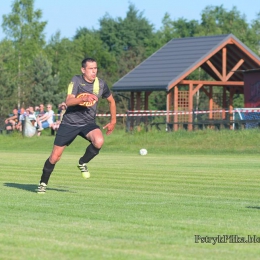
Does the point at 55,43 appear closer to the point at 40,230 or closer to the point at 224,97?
the point at 224,97

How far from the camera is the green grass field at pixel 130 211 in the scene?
784cm

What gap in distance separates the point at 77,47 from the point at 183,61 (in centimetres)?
6655

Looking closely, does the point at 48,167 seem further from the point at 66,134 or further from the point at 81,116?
the point at 81,116

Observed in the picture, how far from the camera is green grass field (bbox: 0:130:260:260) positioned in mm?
7836

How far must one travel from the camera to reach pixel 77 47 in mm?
111938

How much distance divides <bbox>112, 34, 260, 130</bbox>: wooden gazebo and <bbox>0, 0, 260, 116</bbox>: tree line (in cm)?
2244

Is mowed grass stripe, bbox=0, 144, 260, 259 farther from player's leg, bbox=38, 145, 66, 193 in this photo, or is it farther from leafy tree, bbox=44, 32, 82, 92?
leafy tree, bbox=44, 32, 82, 92

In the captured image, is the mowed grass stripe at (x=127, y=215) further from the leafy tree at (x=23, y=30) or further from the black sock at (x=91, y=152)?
the leafy tree at (x=23, y=30)

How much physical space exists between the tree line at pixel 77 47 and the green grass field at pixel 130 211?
51.5 m

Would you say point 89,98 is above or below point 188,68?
below

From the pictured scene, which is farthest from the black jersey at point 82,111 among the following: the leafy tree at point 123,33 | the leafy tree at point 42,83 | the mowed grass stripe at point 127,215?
the leafy tree at point 123,33

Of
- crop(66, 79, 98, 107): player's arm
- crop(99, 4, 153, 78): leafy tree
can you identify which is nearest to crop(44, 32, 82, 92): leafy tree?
crop(99, 4, 153, 78): leafy tree

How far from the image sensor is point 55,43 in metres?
108

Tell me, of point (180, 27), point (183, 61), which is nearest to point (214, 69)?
point (183, 61)
